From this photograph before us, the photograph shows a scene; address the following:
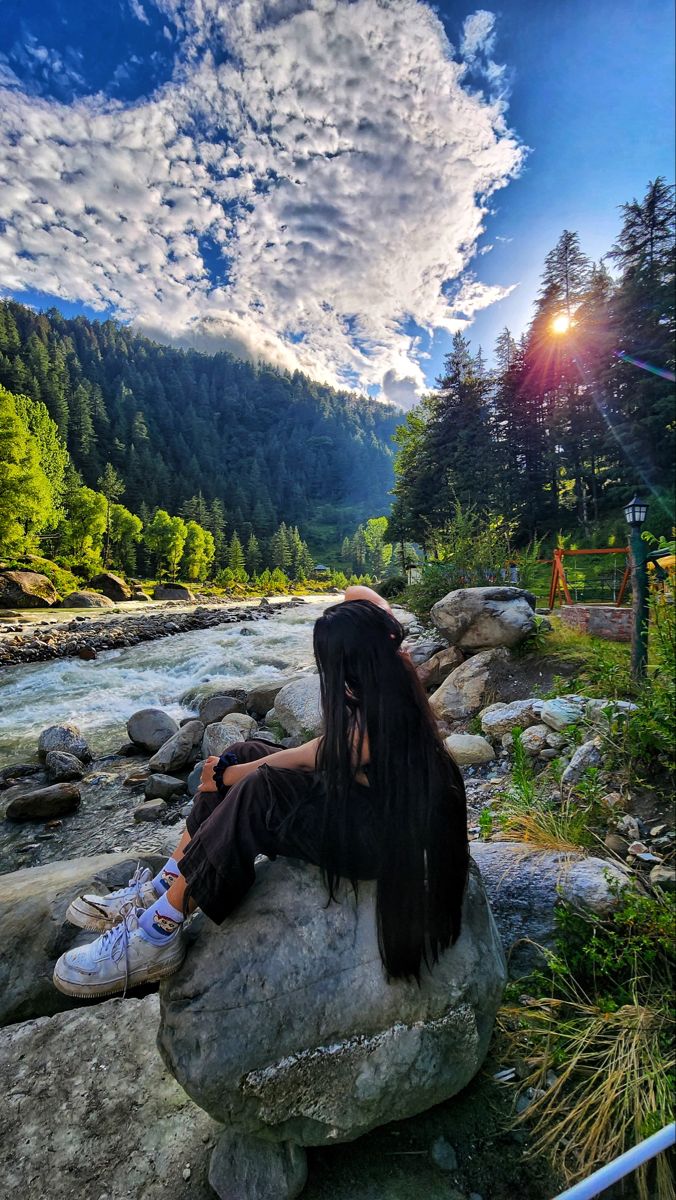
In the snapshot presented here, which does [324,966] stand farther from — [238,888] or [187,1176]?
[187,1176]

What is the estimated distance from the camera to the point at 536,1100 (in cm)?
169

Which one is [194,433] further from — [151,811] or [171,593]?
[151,811]

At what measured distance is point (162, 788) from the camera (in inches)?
235

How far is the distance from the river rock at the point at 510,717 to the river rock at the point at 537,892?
230cm

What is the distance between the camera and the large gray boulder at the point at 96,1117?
1.57m

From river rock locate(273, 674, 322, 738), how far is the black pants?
5.06 metres

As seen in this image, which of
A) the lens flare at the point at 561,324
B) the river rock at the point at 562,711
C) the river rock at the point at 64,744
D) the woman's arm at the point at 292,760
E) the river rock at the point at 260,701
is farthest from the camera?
the lens flare at the point at 561,324

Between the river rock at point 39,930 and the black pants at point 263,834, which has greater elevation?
the black pants at point 263,834

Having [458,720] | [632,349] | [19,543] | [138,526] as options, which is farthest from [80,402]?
[458,720]

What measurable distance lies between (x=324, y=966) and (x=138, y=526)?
190ft

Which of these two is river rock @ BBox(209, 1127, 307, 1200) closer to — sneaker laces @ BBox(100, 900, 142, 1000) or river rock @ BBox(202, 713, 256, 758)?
sneaker laces @ BBox(100, 900, 142, 1000)

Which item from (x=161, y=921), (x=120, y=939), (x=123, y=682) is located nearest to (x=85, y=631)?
(x=123, y=682)

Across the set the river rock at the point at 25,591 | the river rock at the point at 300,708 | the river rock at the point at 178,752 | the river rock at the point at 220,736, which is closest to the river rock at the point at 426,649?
the river rock at the point at 300,708

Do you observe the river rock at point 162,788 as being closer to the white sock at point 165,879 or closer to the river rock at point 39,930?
the river rock at point 39,930
